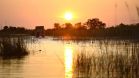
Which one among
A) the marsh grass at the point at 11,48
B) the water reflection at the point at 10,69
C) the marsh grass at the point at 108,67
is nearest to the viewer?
the marsh grass at the point at 108,67

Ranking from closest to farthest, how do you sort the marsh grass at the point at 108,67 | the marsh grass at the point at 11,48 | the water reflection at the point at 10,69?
the marsh grass at the point at 108,67, the water reflection at the point at 10,69, the marsh grass at the point at 11,48

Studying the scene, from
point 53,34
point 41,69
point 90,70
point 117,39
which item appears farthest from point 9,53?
point 53,34

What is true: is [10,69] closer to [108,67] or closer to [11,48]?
[108,67]

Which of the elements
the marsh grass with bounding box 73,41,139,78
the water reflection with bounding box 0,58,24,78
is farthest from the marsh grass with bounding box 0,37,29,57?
the marsh grass with bounding box 73,41,139,78

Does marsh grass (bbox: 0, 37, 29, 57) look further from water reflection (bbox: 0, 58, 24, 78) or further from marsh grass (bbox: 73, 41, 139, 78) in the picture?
marsh grass (bbox: 73, 41, 139, 78)

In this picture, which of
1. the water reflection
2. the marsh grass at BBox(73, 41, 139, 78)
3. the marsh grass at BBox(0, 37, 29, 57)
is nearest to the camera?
the marsh grass at BBox(73, 41, 139, 78)

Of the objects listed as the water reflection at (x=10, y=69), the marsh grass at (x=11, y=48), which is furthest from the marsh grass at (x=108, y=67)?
the marsh grass at (x=11, y=48)

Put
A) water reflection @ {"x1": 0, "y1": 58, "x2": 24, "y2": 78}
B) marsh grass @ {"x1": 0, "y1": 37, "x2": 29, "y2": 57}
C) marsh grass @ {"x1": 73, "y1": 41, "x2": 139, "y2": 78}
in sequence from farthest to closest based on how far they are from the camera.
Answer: marsh grass @ {"x1": 0, "y1": 37, "x2": 29, "y2": 57} < water reflection @ {"x1": 0, "y1": 58, "x2": 24, "y2": 78} < marsh grass @ {"x1": 73, "y1": 41, "x2": 139, "y2": 78}

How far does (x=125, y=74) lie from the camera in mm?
11898

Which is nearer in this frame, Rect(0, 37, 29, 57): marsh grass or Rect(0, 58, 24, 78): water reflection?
Rect(0, 58, 24, 78): water reflection

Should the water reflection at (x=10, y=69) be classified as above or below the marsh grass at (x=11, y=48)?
below

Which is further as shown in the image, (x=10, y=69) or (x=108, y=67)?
(x=10, y=69)

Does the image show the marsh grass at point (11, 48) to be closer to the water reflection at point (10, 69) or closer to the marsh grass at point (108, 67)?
the water reflection at point (10, 69)

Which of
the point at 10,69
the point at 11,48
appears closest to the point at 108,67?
the point at 10,69
